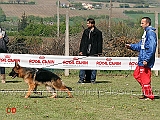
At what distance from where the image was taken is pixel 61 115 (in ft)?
31.8

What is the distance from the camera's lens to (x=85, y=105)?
1101cm

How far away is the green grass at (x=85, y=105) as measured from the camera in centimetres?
962

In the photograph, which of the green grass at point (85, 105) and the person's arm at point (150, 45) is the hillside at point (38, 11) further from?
the person's arm at point (150, 45)

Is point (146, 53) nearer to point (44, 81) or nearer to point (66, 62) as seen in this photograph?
point (44, 81)

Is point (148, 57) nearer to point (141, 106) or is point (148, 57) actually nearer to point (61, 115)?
point (141, 106)

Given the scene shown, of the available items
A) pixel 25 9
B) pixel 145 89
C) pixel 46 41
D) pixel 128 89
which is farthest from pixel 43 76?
pixel 25 9

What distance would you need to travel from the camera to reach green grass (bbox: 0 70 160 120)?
9625mm

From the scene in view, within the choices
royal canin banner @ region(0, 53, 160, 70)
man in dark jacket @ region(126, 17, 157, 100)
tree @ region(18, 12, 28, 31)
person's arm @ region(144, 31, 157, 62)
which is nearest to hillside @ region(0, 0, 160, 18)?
tree @ region(18, 12, 28, 31)

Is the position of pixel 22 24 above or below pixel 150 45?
above

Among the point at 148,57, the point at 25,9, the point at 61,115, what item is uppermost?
the point at 25,9

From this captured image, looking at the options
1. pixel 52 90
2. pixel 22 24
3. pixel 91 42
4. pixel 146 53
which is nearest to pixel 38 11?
pixel 22 24

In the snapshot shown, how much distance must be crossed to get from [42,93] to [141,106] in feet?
9.04

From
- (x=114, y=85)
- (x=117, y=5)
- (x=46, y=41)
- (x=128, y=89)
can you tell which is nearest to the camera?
(x=128, y=89)

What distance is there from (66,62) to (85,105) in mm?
6119
